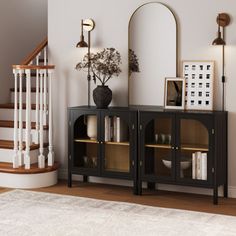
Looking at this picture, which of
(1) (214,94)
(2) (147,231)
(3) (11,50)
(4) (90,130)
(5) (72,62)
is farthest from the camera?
(3) (11,50)

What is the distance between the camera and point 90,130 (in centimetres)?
594

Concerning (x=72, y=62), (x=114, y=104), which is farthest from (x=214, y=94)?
(x=72, y=62)

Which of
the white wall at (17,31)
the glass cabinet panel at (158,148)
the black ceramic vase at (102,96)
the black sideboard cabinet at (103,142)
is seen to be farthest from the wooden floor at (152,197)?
the white wall at (17,31)

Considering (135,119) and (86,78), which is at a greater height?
(86,78)

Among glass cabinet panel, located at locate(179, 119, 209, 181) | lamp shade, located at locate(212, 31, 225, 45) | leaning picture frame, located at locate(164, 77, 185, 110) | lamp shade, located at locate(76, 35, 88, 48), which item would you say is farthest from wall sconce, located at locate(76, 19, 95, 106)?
lamp shade, located at locate(212, 31, 225, 45)

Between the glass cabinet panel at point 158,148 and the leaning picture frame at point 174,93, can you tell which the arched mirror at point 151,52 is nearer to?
the leaning picture frame at point 174,93

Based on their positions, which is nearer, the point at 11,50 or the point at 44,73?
the point at 44,73

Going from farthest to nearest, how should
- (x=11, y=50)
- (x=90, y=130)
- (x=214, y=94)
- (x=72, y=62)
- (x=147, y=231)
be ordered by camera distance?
(x=11, y=50), (x=72, y=62), (x=90, y=130), (x=214, y=94), (x=147, y=231)

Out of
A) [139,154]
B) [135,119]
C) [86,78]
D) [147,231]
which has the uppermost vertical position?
[86,78]

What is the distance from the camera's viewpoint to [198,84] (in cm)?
560

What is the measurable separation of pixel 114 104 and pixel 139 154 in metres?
0.79

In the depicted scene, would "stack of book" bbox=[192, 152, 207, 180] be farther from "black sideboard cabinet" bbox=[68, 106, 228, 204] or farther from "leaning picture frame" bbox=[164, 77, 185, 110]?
"leaning picture frame" bbox=[164, 77, 185, 110]

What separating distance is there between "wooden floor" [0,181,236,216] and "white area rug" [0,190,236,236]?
0.21 m

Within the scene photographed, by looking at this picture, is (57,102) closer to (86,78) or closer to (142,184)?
(86,78)
